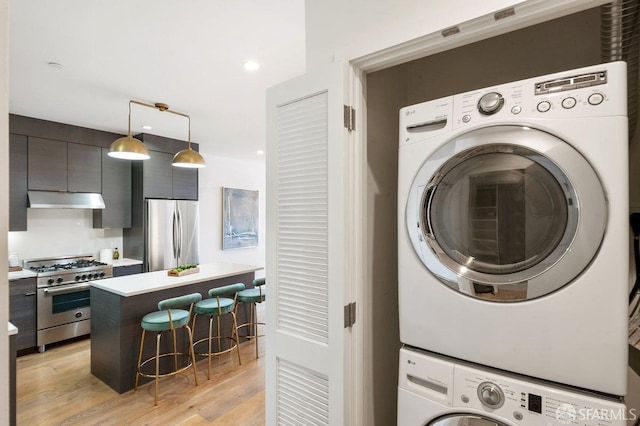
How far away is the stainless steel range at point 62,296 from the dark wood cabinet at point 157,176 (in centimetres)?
118

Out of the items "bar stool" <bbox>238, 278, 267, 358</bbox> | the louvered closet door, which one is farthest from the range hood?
the louvered closet door

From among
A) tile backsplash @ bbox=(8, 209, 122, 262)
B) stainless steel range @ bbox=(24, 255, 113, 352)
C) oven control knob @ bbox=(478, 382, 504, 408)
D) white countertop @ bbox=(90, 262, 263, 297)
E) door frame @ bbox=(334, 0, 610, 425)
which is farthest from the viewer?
tile backsplash @ bbox=(8, 209, 122, 262)

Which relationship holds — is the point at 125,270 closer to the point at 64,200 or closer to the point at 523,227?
the point at 64,200

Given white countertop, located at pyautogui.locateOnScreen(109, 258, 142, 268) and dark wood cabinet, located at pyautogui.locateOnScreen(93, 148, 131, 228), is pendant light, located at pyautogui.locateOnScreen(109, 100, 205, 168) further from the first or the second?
white countertop, located at pyautogui.locateOnScreen(109, 258, 142, 268)

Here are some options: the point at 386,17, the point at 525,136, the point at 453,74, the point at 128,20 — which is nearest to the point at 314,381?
the point at 525,136

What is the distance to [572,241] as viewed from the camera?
91cm

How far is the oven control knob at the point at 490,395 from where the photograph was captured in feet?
3.30

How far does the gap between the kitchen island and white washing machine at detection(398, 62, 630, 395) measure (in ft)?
8.26

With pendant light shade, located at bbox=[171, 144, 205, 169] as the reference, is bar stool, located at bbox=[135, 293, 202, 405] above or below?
below

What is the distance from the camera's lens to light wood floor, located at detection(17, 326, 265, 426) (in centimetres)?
240

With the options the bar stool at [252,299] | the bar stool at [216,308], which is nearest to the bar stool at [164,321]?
the bar stool at [216,308]

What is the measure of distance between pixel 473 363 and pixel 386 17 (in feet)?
4.36

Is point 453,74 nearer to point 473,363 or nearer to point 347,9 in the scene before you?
point 347,9

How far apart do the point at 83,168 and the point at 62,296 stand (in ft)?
5.37
